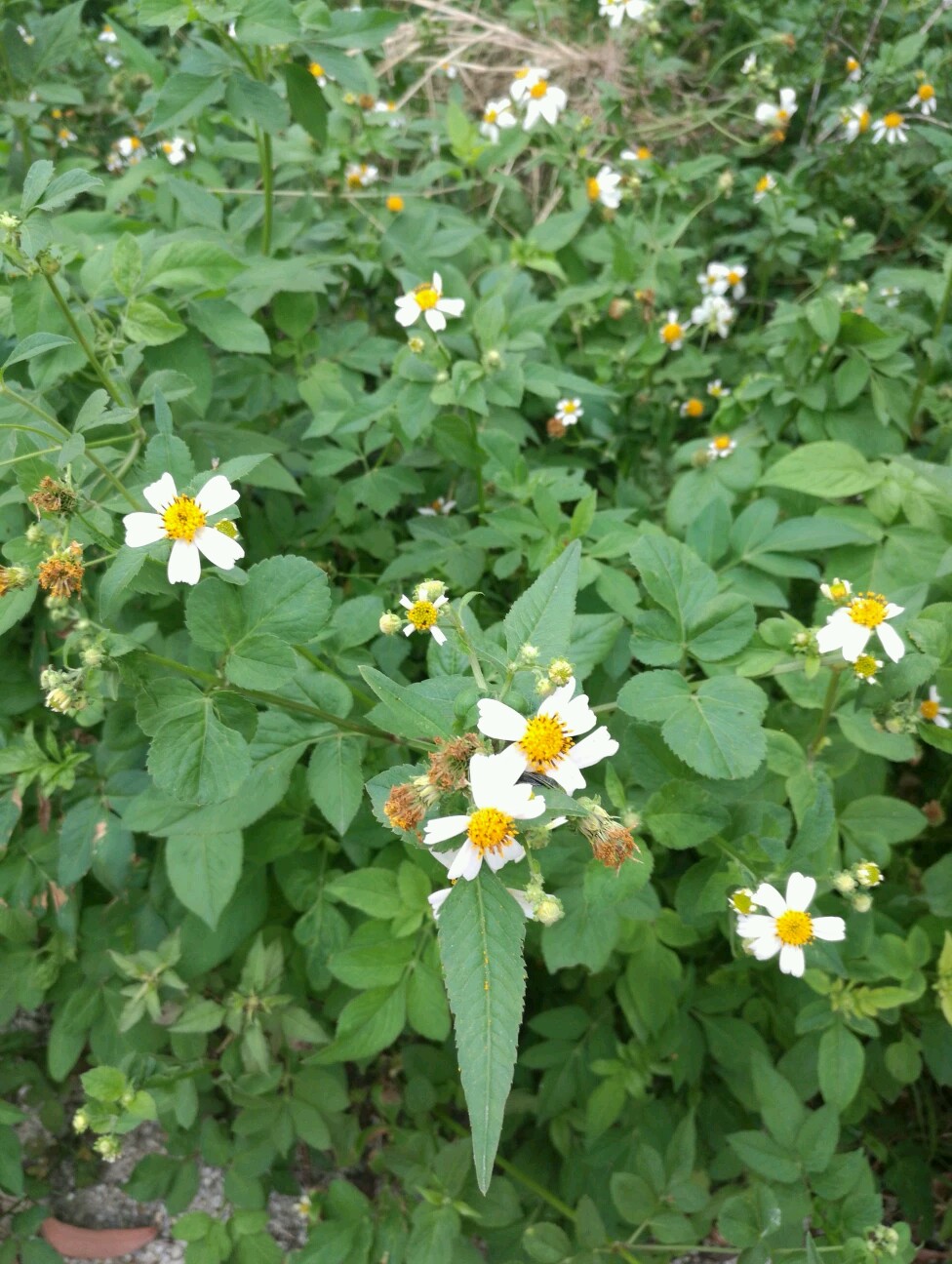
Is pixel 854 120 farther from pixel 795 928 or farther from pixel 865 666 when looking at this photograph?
pixel 795 928

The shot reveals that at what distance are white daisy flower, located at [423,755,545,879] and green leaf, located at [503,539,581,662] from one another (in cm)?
24

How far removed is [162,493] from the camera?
4.41 ft

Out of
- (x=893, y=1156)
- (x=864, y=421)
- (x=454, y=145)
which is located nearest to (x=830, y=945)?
(x=893, y=1156)

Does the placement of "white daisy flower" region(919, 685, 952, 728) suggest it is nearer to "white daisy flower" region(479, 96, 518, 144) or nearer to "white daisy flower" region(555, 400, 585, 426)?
"white daisy flower" region(555, 400, 585, 426)

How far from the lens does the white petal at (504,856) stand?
1103 millimetres

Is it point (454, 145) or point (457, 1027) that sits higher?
point (454, 145)

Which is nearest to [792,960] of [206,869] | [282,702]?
[282,702]

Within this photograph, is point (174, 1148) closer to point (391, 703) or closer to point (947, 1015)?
point (391, 703)

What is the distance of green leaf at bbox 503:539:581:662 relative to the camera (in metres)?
1.30

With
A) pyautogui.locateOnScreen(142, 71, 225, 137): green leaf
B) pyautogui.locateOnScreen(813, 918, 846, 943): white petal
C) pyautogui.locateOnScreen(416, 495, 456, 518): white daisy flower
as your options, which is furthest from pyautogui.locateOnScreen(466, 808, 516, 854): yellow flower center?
pyautogui.locateOnScreen(142, 71, 225, 137): green leaf

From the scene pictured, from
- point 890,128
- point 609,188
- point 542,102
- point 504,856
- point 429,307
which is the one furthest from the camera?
point 890,128

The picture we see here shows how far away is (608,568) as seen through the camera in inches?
80.0

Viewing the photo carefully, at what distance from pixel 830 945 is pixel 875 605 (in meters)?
0.71

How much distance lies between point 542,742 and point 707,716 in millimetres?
437
